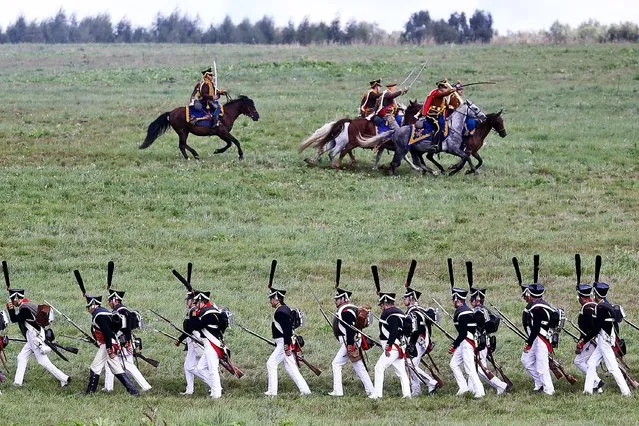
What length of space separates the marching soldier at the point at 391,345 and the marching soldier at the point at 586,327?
2762 mm

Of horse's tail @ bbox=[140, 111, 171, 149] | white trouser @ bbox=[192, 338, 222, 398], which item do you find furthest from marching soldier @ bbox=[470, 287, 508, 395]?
horse's tail @ bbox=[140, 111, 171, 149]

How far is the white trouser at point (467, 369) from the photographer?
19812 millimetres

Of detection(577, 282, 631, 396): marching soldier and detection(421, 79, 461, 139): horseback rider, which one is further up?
detection(421, 79, 461, 139): horseback rider

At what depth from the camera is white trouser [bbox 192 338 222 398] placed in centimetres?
1983

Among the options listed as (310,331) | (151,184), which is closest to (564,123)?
(151,184)

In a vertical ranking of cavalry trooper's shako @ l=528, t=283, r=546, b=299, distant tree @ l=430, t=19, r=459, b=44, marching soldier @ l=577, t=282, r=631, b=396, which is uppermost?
distant tree @ l=430, t=19, r=459, b=44

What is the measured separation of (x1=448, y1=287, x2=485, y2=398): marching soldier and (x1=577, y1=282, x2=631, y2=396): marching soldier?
66.8 inches

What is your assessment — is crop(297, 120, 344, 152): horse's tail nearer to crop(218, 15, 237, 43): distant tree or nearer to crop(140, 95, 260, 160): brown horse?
crop(140, 95, 260, 160): brown horse

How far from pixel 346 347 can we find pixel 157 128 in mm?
19266

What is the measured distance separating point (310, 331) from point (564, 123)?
22797 mm

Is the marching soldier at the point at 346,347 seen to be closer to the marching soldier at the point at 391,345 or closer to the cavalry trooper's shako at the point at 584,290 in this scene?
Answer: the marching soldier at the point at 391,345

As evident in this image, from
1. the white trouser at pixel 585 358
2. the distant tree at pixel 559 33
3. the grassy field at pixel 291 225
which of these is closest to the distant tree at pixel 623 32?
the distant tree at pixel 559 33

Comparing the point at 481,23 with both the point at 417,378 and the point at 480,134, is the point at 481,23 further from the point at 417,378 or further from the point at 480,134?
the point at 417,378

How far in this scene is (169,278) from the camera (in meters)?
27.4
